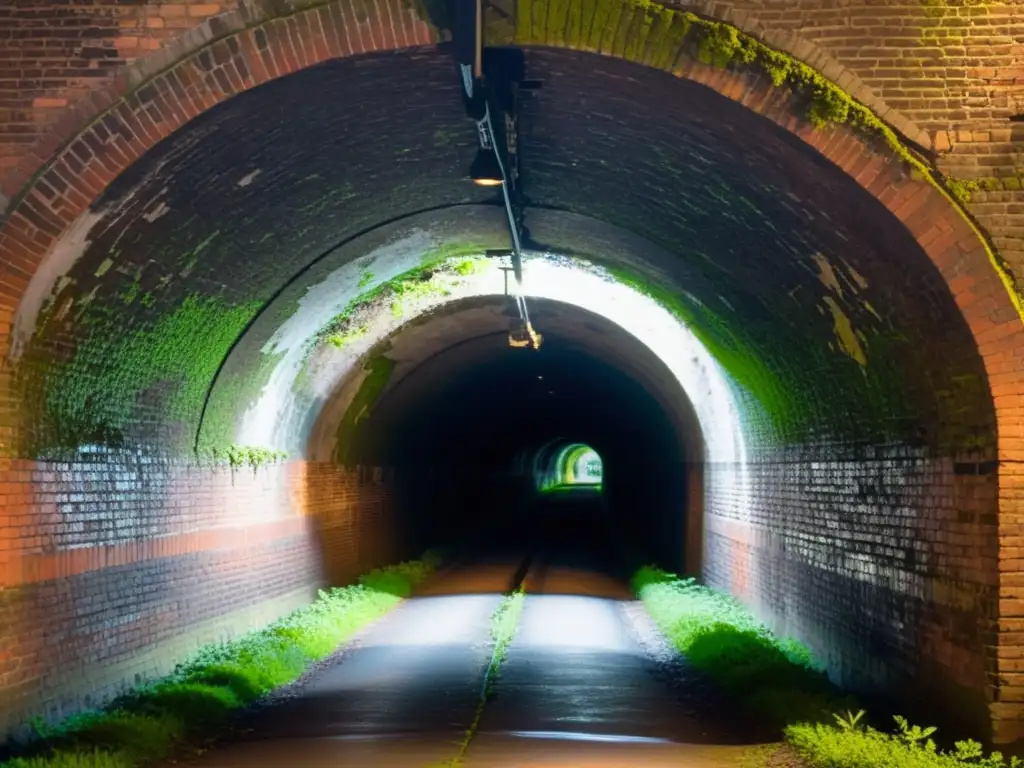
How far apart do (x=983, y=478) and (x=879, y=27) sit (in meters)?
2.97

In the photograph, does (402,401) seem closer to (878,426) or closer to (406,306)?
(406,306)

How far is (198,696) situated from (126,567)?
4.15 feet

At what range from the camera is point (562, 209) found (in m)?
12.3

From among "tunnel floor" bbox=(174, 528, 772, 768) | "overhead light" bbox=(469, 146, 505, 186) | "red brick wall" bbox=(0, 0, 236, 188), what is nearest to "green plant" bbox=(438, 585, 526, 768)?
"tunnel floor" bbox=(174, 528, 772, 768)

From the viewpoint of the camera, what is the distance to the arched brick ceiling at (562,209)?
8.30 m

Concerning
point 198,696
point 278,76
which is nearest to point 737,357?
point 198,696

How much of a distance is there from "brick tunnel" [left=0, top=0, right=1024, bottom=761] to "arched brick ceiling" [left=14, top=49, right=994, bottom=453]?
0.04 meters

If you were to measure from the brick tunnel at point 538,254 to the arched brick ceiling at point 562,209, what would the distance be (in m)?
0.04

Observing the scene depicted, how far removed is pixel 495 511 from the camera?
4203 centimetres

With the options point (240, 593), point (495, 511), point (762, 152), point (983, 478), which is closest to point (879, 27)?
point (762, 152)

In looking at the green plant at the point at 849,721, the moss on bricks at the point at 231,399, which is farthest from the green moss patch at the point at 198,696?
the green plant at the point at 849,721

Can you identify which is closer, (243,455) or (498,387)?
(243,455)

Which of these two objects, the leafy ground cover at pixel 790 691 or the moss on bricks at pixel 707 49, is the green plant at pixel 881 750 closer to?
the leafy ground cover at pixel 790 691

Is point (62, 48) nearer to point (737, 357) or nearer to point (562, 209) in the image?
point (562, 209)
